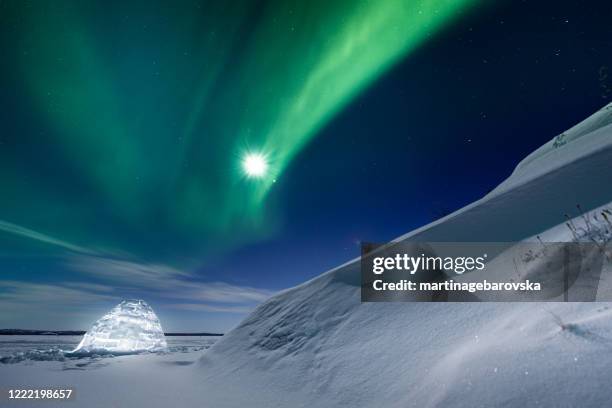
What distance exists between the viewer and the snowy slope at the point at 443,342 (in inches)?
84.2

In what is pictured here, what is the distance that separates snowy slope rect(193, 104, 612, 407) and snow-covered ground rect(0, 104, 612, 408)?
0.01 meters

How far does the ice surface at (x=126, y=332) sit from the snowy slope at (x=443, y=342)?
23.8 feet

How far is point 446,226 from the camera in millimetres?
6254

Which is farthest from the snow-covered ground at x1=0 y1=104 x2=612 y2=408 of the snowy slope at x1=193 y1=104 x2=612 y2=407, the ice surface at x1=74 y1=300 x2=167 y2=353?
the ice surface at x1=74 y1=300 x2=167 y2=353

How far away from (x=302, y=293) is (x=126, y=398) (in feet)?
11.6

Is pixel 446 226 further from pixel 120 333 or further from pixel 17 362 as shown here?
pixel 120 333

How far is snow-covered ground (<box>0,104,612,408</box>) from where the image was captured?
7.15ft

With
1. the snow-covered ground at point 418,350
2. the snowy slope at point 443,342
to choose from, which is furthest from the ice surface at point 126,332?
the snowy slope at point 443,342

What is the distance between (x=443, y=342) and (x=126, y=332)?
40.9 ft

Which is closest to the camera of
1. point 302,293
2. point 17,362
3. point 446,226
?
point 446,226

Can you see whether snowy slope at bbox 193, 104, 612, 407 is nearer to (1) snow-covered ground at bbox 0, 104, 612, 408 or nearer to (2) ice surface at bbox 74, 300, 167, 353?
(1) snow-covered ground at bbox 0, 104, 612, 408

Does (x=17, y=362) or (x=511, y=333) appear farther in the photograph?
(x=17, y=362)

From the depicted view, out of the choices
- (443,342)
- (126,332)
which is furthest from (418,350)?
(126,332)

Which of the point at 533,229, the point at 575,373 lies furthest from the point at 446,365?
the point at 533,229
